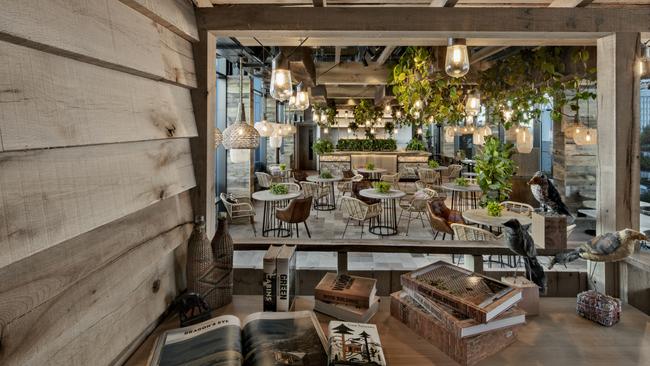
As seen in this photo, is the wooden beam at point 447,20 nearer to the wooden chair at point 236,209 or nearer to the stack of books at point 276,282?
the stack of books at point 276,282

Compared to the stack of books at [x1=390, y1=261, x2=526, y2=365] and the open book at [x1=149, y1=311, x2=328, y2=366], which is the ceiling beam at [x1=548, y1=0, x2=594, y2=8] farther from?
the open book at [x1=149, y1=311, x2=328, y2=366]

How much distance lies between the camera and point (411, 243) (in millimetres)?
1928

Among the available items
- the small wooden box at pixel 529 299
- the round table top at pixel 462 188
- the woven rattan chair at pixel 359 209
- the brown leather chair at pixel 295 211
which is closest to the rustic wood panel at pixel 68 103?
the small wooden box at pixel 529 299

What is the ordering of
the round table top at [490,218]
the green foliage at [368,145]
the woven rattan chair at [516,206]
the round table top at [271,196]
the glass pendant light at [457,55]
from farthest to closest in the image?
1. the green foliage at [368,145]
2. the round table top at [271,196]
3. the woven rattan chair at [516,206]
4. the round table top at [490,218]
5. the glass pendant light at [457,55]

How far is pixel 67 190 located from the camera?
33.2 inches

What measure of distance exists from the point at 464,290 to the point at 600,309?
623 mm

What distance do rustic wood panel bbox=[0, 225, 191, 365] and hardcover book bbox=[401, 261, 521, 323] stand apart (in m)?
0.98

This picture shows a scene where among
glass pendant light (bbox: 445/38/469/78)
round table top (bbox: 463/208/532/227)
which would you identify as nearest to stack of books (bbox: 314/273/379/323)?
glass pendant light (bbox: 445/38/469/78)

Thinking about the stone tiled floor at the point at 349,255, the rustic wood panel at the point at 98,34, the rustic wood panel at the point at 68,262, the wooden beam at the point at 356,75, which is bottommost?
the stone tiled floor at the point at 349,255

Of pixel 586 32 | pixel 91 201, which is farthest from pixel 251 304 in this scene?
pixel 586 32

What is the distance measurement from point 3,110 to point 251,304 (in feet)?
3.77

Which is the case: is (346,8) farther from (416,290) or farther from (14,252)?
(14,252)

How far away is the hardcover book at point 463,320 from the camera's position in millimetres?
1120

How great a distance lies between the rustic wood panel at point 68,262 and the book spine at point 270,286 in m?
0.44
